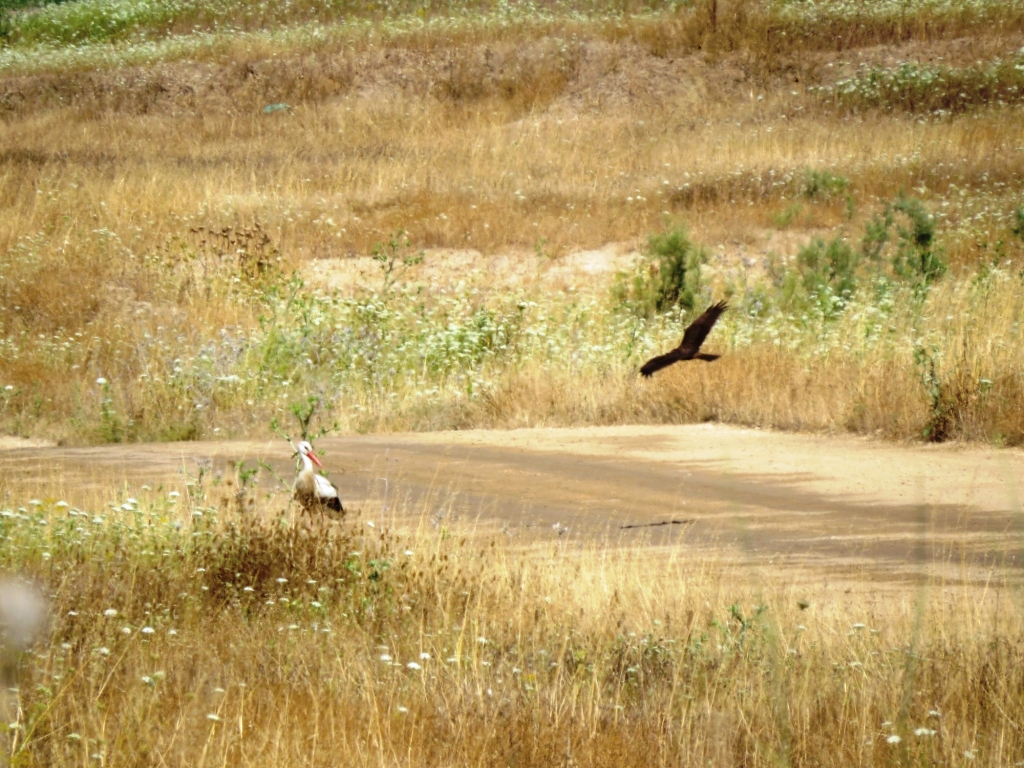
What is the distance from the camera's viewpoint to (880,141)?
2250 centimetres

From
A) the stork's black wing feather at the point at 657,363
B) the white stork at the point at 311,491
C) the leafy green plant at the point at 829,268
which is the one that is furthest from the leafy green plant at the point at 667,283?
the stork's black wing feather at the point at 657,363

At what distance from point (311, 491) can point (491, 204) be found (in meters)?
13.9

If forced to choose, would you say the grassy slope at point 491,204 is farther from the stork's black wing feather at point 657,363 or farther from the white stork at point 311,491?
the stork's black wing feather at point 657,363

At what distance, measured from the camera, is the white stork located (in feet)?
22.7

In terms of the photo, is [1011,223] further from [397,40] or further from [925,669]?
[397,40]

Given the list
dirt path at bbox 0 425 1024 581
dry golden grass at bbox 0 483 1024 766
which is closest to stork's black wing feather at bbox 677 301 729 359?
dry golden grass at bbox 0 483 1024 766

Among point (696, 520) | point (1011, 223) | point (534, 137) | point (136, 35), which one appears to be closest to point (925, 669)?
point (696, 520)

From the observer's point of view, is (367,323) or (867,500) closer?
(867,500)

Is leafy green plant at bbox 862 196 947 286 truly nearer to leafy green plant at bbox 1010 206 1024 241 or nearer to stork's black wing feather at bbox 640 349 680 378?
leafy green plant at bbox 1010 206 1024 241

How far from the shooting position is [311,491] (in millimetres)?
6953

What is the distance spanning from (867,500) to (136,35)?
34.3 meters

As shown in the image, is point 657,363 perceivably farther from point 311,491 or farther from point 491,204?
point 491,204

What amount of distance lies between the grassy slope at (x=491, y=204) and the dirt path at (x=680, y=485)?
0.69 metres

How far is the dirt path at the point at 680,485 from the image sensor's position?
6.90 m
